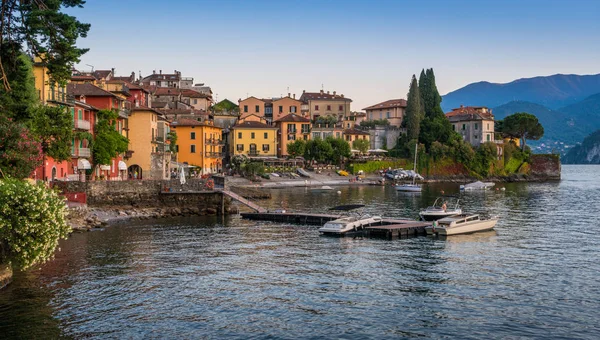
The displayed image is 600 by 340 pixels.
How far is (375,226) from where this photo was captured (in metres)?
53.7

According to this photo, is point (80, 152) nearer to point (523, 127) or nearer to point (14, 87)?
point (14, 87)

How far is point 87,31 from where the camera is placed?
32531mm

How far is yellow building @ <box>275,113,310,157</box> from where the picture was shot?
135m

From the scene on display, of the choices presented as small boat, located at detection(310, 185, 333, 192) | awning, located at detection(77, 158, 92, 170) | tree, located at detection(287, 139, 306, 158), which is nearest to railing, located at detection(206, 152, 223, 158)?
small boat, located at detection(310, 185, 333, 192)

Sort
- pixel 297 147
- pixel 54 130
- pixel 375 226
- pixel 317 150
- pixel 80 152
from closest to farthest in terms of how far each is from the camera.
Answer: pixel 375 226
pixel 54 130
pixel 80 152
pixel 297 147
pixel 317 150

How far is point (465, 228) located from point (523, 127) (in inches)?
4594

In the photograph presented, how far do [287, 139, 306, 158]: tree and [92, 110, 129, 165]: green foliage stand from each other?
204 ft

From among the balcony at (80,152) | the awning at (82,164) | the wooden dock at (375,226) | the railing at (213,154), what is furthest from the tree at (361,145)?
the awning at (82,164)

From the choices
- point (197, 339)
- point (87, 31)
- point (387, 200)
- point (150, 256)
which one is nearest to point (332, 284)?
point (197, 339)

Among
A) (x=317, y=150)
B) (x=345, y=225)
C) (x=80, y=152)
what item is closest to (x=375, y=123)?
(x=317, y=150)

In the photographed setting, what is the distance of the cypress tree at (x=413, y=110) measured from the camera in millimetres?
143750

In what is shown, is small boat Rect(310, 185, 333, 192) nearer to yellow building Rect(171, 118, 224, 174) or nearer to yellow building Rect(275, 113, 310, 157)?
yellow building Rect(171, 118, 224, 174)

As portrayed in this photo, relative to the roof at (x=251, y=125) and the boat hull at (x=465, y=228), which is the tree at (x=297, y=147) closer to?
the roof at (x=251, y=125)

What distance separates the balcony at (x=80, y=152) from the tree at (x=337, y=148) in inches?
2825
